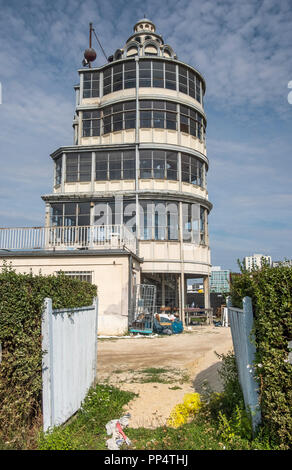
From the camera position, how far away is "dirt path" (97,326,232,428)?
20.5 ft

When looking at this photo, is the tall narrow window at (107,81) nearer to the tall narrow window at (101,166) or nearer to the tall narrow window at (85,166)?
A: the tall narrow window at (101,166)

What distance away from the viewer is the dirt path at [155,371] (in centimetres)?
625

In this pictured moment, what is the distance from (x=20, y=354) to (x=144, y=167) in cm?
1932

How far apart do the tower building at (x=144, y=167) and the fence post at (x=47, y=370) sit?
1503 cm

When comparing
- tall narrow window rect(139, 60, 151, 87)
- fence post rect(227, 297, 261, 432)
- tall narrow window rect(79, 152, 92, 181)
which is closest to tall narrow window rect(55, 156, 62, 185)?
tall narrow window rect(79, 152, 92, 181)

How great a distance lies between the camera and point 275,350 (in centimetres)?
384

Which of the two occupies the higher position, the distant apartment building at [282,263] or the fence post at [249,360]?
the distant apartment building at [282,263]

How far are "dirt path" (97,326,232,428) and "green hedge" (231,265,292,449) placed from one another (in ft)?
7.07

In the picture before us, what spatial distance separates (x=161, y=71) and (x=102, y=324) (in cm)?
1723

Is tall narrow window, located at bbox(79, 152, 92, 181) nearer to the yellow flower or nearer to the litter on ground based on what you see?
the yellow flower

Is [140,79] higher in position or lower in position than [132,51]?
lower

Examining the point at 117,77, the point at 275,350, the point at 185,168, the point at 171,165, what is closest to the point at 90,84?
the point at 117,77

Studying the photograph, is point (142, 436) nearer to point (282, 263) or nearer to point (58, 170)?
point (282, 263)

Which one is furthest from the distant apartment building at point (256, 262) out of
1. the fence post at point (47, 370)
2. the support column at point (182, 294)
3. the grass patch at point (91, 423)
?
the support column at point (182, 294)
